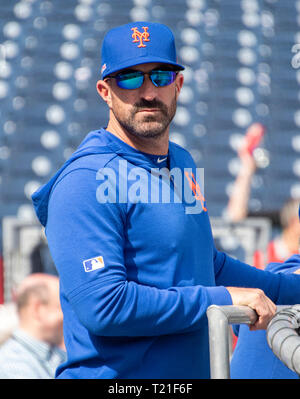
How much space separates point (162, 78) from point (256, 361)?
59 centimetres

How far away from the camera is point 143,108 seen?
1.08 meters

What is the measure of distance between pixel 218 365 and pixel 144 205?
29cm

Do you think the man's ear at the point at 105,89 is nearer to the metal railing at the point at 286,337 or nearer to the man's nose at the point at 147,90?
the man's nose at the point at 147,90

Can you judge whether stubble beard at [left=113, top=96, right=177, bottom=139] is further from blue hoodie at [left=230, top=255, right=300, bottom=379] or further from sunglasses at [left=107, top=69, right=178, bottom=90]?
blue hoodie at [left=230, top=255, right=300, bottom=379]

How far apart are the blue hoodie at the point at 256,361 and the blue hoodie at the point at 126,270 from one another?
28 cm

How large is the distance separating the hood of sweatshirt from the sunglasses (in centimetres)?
9

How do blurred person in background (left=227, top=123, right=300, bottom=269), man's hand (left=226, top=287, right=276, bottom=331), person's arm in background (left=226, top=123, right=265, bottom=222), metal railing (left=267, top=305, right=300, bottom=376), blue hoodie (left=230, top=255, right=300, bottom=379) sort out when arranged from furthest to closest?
person's arm in background (left=226, top=123, right=265, bottom=222), blurred person in background (left=227, top=123, right=300, bottom=269), blue hoodie (left=230, top=255, right=300, bottom=379), man's hand (left=226, top=287, right=276, bottom=331), metal railing (left=267, top=305, right=300, bottom=376)

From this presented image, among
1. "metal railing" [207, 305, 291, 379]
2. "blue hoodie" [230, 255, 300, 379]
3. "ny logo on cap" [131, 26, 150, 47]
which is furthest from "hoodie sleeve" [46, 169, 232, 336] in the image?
"blue hoodie" [230, 255, 300, 379]

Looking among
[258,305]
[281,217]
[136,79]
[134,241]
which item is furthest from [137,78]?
[281,217]

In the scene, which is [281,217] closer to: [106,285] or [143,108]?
[143,108]

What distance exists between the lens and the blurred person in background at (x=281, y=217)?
3486mm

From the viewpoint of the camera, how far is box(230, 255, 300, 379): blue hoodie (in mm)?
1257

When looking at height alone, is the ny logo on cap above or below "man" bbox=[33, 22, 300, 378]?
above
